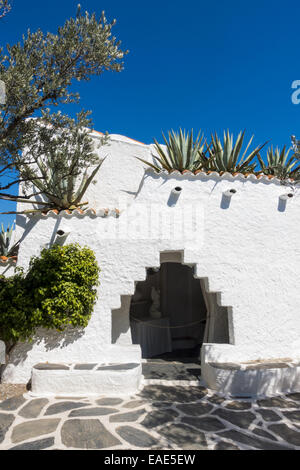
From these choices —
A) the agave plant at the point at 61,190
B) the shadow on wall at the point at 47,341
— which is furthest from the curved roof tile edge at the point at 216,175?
the shadow on wall at the point at 47,341

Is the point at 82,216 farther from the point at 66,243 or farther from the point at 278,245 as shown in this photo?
the point at 278,245

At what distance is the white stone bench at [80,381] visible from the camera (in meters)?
5.44

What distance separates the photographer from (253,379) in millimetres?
5676

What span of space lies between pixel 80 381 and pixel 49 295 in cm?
189

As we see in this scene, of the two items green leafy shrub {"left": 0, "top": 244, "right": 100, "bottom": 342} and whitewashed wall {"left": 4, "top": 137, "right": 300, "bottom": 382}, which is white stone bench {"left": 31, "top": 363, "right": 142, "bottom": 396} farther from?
green leafy shrub {"left": 0, "top": 244, "right": 100, "bottom": 342}

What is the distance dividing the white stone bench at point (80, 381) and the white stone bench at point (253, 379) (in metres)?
1.87

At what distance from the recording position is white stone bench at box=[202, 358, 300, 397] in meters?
5.67

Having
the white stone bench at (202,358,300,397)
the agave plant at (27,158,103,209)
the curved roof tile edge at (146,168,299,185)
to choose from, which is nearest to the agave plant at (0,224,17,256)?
the agave plant at (27,158,103,209)

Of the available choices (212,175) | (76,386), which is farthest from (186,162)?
(76,386)

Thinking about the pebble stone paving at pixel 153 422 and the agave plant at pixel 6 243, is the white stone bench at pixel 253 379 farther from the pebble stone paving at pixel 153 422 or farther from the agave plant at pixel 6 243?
the agave plant at pixel 6 243

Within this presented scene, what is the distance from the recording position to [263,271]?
6828mm

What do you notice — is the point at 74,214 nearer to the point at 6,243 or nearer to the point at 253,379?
the point at 6,243

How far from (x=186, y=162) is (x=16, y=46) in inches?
197
